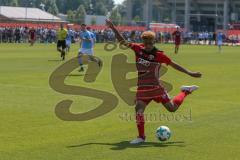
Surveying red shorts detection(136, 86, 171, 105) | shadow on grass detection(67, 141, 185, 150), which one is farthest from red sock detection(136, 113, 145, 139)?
red shorts detection(136, 86, 171, 105)

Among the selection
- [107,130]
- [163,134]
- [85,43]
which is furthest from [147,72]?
[85,43]

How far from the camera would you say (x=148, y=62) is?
34.1ft

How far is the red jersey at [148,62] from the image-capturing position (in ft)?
34.1

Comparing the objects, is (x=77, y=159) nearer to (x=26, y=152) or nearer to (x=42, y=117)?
(x=26, y=152)

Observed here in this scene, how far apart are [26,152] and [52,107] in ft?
17.2

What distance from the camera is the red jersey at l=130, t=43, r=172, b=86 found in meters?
10.4

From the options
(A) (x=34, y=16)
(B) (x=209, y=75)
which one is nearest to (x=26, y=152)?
(B) (x=209, y=75)

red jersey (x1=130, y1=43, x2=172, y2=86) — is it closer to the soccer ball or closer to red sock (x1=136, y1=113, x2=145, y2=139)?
red sock (x1=136, y1=113, x2=145, y2=139)

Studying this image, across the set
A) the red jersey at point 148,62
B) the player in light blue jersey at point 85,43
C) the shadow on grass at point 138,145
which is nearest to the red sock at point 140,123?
the shadow on grass at point 138,145

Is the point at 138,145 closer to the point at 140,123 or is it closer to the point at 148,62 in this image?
the point at 140,123

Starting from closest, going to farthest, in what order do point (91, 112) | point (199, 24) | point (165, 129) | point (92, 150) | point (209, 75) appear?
point (92, 150), point (165, 129), point (91, 112), point (209, 75), point (199, 24)

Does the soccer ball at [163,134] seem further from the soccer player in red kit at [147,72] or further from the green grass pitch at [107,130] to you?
the soccer player in red kit at [147,72]

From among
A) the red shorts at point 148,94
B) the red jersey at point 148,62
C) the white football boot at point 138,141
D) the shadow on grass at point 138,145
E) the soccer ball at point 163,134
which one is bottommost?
the shadow on grass at point 138,145

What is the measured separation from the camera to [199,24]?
10425cm
